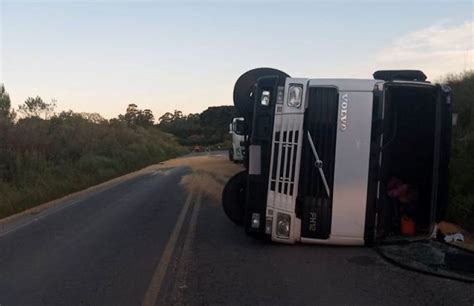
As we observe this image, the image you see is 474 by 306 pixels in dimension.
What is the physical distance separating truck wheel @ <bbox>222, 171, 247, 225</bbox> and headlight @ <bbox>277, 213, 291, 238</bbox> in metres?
1.42

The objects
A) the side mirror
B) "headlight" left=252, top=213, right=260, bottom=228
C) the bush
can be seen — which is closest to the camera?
"headlight" left=252, top=213, right=260, bottom=228

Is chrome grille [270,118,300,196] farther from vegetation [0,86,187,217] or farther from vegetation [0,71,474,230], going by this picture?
vegetation [0,86,187,217]

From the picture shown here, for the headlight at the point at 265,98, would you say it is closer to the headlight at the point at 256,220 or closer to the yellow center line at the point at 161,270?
the headlight at the point at 256,220

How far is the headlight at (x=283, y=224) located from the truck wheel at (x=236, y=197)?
1.42 meters

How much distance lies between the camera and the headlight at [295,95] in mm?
7828

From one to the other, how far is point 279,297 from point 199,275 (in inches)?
52.4

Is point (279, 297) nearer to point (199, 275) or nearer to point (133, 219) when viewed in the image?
point (199, 275)

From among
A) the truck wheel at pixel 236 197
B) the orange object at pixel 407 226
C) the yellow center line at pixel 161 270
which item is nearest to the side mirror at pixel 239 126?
the truck wheel at pixel 236 197

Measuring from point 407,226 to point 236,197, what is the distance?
279cm

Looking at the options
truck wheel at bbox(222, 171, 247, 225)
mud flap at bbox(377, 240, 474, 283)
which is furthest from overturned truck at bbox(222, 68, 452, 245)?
truck wheel at bbox(222, 171, 247, 225)

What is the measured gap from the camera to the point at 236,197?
9.23m

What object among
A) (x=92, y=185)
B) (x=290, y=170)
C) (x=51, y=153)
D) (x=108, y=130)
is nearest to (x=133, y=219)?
(x=290, y=170)

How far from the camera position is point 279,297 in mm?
5855

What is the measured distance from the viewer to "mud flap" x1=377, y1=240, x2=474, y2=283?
22.0 feet
